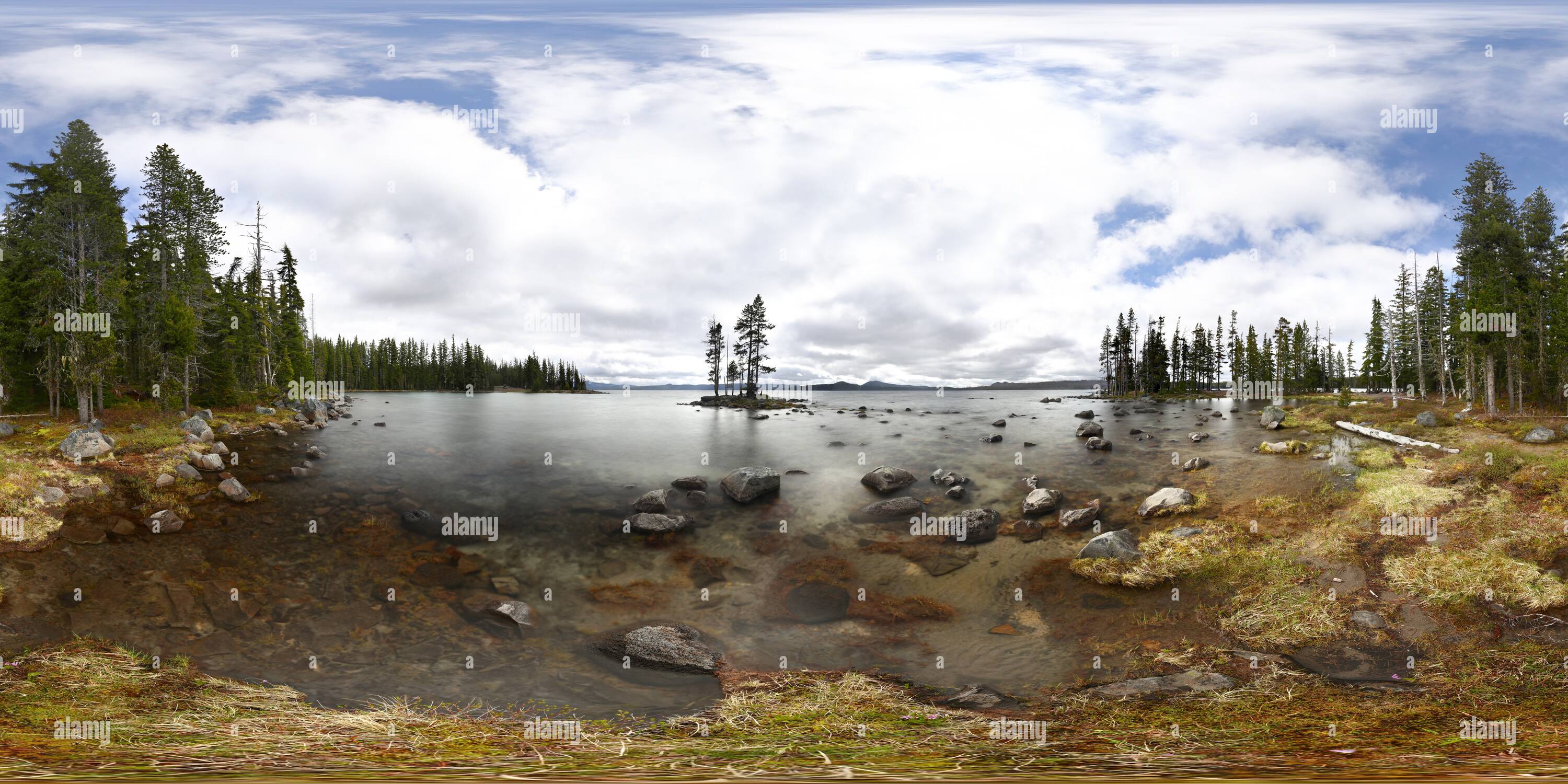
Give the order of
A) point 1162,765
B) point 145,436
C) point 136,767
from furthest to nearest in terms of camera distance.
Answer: point 145,436, point 1162,765, point 136,767

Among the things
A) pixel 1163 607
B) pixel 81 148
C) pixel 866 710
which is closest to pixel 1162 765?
pixel 866 710

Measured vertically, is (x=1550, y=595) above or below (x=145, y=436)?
below

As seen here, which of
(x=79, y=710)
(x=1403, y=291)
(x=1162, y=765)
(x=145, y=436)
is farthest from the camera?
(x=1403, y=291)

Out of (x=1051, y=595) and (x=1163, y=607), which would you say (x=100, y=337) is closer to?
(x=1051, y=595)

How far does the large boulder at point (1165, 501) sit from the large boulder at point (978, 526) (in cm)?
379

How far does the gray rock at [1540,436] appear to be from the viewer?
22641 millimetres

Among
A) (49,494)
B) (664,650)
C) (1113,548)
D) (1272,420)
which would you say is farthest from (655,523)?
(1272,420)

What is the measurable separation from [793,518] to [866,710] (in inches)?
403

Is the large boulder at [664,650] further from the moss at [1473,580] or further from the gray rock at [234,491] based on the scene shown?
the gray rock at [234,491]

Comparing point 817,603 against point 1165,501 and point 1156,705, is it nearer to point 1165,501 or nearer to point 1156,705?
point 1156,705

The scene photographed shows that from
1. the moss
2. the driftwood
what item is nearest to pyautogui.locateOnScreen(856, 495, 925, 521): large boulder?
the moss

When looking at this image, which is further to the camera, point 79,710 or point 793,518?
point 793,518

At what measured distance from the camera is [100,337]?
28312mm

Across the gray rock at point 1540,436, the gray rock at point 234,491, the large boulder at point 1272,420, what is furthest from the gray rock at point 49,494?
the large boulder at point 1272,420
